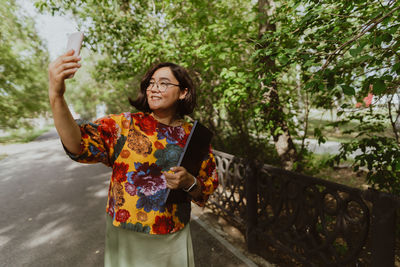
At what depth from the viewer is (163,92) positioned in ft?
4.96

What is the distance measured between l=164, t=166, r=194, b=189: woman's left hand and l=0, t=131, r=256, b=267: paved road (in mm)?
2287

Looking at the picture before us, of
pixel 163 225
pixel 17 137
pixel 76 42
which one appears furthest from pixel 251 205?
pixel 17 137

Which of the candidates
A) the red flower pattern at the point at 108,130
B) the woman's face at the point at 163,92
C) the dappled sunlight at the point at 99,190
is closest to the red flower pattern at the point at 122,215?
the red flower pattern at the point at 108,130

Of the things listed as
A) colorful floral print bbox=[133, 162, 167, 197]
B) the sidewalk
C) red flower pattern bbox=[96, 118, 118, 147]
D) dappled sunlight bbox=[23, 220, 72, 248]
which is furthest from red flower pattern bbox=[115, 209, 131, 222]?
dappled sunlight bbox=[23, 220, 72, 248]

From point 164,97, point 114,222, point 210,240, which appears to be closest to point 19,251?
point 210,240

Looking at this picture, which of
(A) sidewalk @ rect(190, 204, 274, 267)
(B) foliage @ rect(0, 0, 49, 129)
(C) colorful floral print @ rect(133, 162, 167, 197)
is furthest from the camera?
(B) foliage @ rect(0, 0, 49, 129)

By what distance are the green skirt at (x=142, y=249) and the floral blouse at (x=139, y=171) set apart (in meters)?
0.06

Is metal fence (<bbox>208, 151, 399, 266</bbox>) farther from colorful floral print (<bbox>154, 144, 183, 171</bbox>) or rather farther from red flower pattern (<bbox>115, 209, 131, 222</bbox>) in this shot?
red flower pattern (<bbox>115, 209, 131, 222</bbox>)

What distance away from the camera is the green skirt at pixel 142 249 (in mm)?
1432

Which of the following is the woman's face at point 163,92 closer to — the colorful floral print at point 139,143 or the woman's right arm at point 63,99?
the colorful floral print at point 139,143

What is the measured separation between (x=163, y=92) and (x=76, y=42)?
0.65 meters

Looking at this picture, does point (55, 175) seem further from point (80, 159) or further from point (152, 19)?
point (80, 159)

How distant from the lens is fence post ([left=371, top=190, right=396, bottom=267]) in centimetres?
175

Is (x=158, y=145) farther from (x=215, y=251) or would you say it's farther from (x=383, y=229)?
(x=215, y=251)
